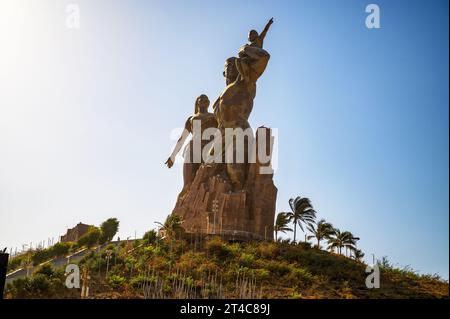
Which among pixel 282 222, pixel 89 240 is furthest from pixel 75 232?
pixel 282 222

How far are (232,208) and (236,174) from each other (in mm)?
1211

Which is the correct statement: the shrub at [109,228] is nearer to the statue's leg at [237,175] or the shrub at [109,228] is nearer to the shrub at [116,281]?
the statue's leg at [237,175]

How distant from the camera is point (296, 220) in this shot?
70.9 ft

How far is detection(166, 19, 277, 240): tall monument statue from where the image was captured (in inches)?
603

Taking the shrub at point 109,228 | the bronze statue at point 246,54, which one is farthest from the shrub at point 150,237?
the shrub at point 109,228

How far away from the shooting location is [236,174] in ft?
52.3

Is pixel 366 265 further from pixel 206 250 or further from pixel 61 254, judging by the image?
pixel 61 254

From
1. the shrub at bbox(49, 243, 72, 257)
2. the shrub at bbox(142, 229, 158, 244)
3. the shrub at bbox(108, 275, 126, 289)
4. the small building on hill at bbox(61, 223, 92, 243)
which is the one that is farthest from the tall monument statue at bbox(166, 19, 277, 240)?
the small building on hill at bbox(61, 223, 92, 243)

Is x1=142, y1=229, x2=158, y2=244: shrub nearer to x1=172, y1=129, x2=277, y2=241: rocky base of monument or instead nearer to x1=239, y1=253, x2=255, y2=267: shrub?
x1=172, y1=129, x2=277, y2=241: rocky base of monument

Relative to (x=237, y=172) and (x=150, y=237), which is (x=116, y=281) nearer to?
(x=150, y=237)

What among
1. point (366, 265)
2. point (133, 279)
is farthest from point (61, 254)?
point (366, 265)

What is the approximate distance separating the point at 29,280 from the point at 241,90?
990 cm

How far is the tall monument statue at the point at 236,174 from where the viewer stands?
1530 centimetres
